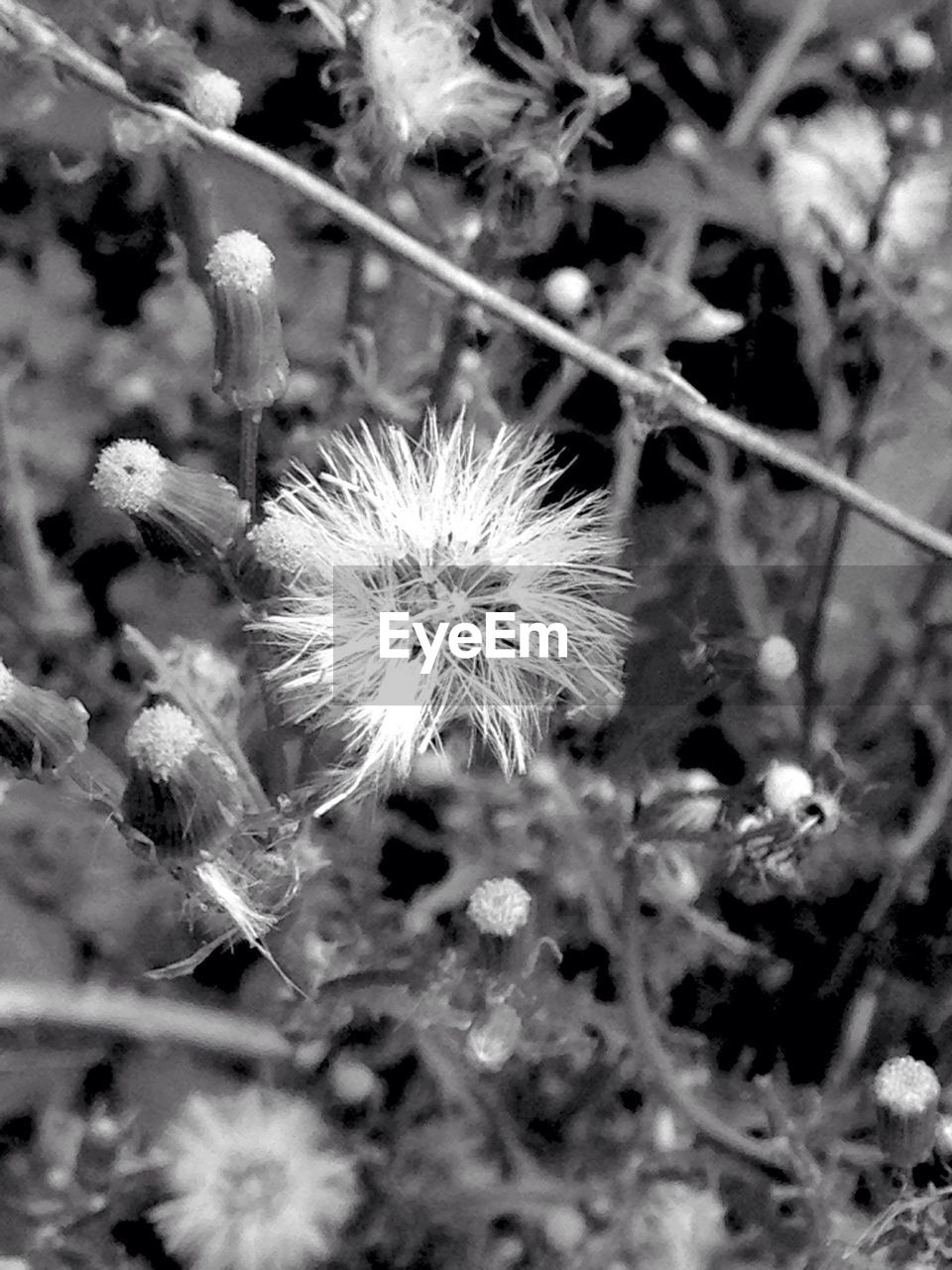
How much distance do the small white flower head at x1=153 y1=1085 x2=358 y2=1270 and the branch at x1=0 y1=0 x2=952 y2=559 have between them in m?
0.64

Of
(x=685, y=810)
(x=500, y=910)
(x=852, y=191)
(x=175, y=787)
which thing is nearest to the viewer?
(x=175, y=787)

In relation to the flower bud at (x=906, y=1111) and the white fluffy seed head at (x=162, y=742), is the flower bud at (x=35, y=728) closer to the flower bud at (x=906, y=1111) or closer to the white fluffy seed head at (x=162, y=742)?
the white fluffy seed head at (x=162, y=742)

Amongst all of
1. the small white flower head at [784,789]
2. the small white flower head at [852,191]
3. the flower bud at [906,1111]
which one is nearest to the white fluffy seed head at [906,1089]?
the flower bud at [906,1111]

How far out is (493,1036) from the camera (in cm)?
91

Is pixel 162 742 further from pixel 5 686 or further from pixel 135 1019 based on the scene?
pixel 135 1019

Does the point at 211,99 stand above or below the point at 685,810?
above

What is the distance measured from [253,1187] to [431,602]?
54 centimetres

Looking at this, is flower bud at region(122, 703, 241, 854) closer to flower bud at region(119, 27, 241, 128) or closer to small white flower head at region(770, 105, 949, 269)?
flower bud at region(119, 27, 241, 128)

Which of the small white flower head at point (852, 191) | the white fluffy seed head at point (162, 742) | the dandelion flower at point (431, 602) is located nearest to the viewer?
the white fluffy seed head at point (162, 742)

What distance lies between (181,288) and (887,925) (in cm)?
91

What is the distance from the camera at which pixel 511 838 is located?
4.12 ft

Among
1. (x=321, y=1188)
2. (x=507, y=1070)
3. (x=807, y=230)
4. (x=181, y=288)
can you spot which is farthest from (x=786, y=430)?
(x=321, y=1188)

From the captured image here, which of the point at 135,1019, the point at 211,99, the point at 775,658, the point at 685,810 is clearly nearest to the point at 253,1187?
the point at 135,1019

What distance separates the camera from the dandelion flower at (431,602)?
0.84m
